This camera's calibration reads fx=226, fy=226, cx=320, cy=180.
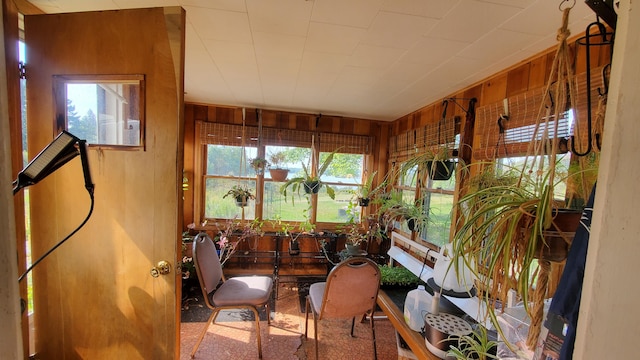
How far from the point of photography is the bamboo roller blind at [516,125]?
1220 mm

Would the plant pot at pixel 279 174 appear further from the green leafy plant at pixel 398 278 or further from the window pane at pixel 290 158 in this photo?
the green leafy plant at pixel 398 278

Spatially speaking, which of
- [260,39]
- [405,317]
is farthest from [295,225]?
[260,39]

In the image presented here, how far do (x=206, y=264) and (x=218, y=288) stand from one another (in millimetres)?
300

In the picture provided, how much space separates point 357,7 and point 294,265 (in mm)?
3112

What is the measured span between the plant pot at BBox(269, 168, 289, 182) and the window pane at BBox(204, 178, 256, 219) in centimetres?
Answer: 37

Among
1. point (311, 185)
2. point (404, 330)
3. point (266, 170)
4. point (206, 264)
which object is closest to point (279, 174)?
point (266, 170)

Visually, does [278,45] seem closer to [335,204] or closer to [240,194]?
[240,194]

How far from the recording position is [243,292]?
183 centimetres

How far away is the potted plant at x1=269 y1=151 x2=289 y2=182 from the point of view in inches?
121

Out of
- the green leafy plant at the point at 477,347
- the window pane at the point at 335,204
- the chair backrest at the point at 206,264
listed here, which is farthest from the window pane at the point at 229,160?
the green leafy plant at the point at 477,347

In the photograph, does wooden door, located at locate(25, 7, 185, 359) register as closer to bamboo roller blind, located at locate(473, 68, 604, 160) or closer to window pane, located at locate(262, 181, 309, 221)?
bamboo roller blind, located at locate(473, 68, 604, 160)

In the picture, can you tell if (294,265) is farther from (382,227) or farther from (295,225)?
(382,227)

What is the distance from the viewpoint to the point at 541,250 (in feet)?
1.73

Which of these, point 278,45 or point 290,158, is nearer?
point 278,45
